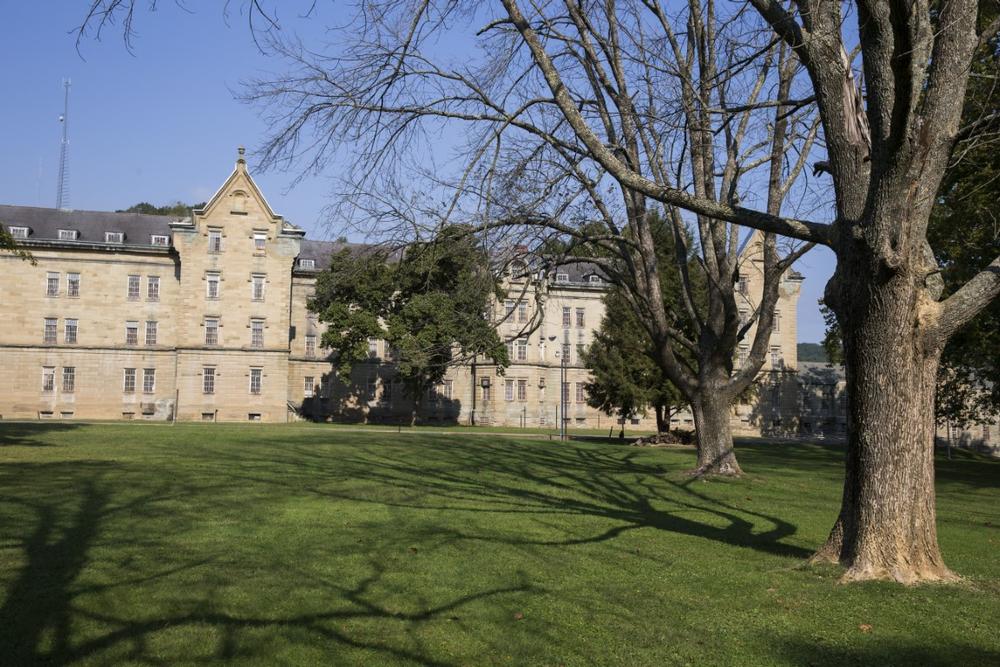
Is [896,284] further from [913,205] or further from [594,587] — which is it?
[594,587]

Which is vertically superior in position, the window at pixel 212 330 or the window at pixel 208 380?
the window at pixel 212 330

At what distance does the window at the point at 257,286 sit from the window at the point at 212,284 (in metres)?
2.17

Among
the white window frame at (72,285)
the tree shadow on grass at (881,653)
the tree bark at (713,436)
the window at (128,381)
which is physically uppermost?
the white window frame at (72,285)

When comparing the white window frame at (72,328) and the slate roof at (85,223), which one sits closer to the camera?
the white window frame at (72,328)

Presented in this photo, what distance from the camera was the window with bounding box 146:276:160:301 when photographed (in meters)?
59.3

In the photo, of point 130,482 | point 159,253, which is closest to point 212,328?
point 159,253

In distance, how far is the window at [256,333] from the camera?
5794 centimetres

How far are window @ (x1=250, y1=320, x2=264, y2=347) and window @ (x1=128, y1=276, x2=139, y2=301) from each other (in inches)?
346

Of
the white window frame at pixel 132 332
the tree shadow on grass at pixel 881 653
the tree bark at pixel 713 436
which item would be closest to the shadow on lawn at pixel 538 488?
the tree bark at pixel 713 436

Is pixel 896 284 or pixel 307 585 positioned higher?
pixel 896 284

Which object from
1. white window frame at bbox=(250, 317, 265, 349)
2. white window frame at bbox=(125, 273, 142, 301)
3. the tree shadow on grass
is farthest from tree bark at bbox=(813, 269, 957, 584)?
white window frame at bbox=(125, 273, 142, 301)

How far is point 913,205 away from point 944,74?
1.42 meters

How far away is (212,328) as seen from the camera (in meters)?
57.6

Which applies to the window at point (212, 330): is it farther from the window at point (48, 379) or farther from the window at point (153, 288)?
the window at point (48, 379)
